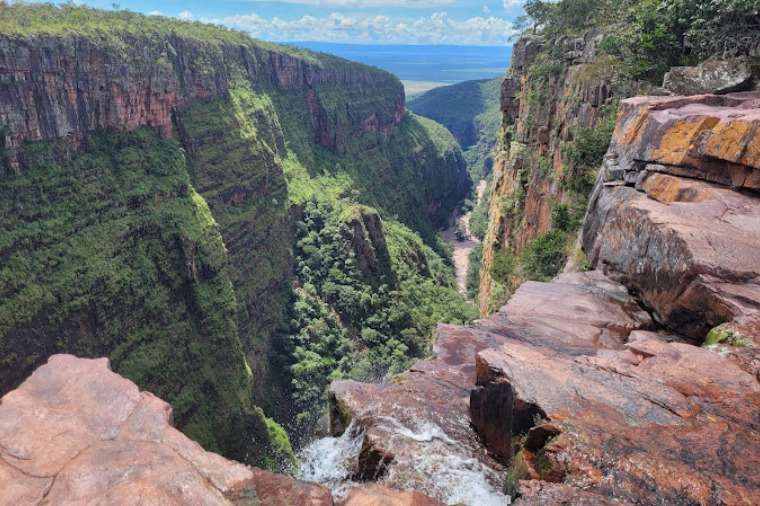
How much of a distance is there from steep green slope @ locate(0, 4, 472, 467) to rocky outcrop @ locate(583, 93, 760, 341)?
97.6ft

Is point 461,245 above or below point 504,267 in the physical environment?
below

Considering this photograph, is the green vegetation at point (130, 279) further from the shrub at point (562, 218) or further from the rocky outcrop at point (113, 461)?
the shrub at point (562, 218)

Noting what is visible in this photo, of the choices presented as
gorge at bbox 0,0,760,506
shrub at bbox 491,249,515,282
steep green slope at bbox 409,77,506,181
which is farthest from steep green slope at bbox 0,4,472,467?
steep green slope at bbox 409,77,506,181

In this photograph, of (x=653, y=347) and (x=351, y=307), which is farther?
(x=351, y=307)

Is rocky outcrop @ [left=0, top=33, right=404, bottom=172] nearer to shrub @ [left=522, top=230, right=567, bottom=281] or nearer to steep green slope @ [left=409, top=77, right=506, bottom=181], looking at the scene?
shrub @ [left=522, top=230, right=567, bottom=281]

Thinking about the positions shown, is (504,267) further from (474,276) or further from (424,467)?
(474,276)

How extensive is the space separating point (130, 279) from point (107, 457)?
31998 millimetres

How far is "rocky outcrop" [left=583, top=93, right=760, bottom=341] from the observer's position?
995 cm

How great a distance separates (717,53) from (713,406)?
15095 millimetres

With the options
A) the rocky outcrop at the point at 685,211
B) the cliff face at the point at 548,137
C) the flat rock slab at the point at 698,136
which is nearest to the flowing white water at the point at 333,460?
the rocky outcrop at the point at 685,211

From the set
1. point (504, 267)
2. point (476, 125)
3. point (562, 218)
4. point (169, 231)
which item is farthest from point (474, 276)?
point (476, 125)

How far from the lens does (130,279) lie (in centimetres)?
3562

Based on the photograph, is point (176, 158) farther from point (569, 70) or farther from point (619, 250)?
point (619, 250)

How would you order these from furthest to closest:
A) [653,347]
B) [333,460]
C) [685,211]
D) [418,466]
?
[685,211]
[653,347]
[333,460]
[418,466]
